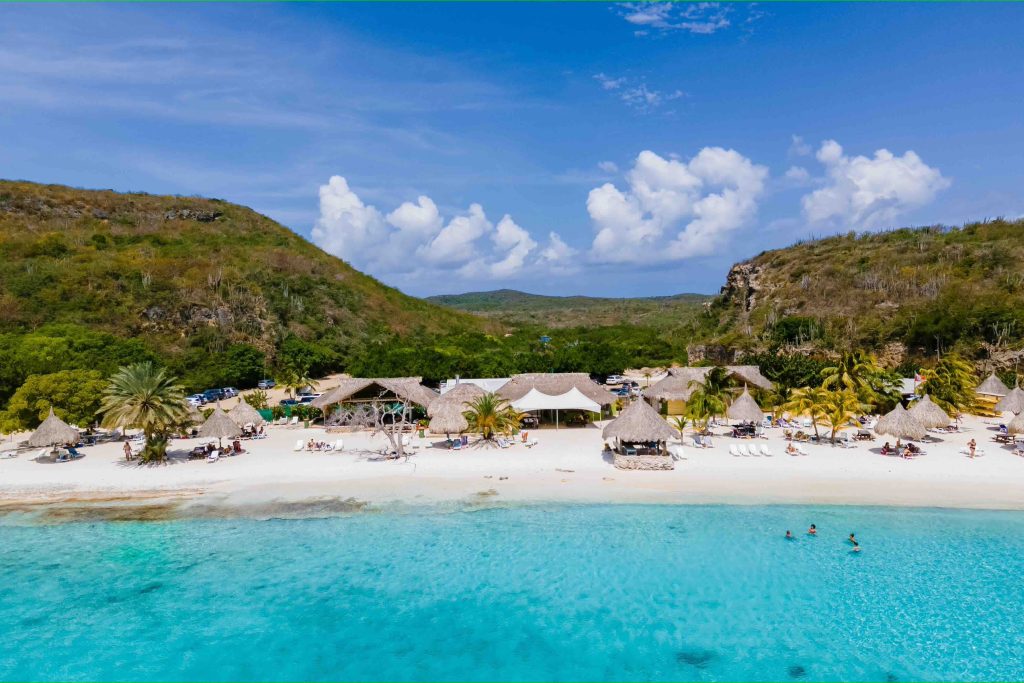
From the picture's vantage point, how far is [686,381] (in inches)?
1321

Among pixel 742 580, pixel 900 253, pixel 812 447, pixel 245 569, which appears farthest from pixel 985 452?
pixel 900 253

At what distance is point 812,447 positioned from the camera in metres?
24.3

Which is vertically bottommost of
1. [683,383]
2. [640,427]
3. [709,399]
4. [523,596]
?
[523,596]

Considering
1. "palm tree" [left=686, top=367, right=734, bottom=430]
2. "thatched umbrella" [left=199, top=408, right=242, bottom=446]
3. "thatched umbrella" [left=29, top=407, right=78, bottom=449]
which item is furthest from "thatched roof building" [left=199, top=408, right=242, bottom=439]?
"palm tree" [left=686, top=367, right=734, bottom=430]

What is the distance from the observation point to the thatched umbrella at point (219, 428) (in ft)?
81.5

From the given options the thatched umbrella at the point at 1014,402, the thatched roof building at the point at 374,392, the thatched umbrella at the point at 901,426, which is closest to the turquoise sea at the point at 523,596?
the thatched umbrella at the point at 901,426

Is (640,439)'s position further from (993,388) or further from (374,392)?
(993,388)

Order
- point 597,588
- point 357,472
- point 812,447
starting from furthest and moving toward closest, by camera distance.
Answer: point 812,447 → point 357,472 → point 597,588

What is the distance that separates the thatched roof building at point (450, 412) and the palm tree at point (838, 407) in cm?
1573

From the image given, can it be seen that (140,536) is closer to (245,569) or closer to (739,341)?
(245,569)

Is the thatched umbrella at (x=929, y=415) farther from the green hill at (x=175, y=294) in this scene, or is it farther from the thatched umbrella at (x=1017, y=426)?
the green hill at (x=175, y=294)

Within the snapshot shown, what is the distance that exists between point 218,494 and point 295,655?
403 inches

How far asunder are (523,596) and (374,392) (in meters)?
20.0

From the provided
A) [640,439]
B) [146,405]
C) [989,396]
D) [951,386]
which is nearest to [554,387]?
[640,439]
